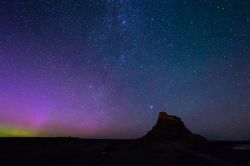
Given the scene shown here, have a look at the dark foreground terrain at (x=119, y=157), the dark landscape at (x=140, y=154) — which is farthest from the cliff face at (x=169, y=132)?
the dark foreground terrain at (x=119, y=157)

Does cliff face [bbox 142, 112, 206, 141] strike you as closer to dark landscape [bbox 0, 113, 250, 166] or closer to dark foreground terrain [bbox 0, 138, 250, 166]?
dark landscape [bbox 0, 113, 250, 166]

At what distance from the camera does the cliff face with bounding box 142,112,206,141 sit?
241 feet

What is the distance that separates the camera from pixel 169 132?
258 feet

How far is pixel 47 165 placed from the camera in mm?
20797

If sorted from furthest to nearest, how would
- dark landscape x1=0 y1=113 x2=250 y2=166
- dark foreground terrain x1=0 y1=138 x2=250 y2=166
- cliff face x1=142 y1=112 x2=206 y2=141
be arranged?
cliff face x1=142 y1=112 x2=206 y2=141
dark landscape x1=0 y1=113 x2=250 y2=166
dark foreground terrain x1=0 y1=138 x2=250 y2=166

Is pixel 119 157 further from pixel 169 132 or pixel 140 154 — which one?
pixel 169 132

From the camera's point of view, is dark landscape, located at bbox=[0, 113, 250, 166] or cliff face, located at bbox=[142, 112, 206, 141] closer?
dark landscape, located at bbox=[0, 113, 250, 166]

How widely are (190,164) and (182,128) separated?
61.9 m

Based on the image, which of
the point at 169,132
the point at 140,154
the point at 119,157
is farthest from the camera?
the point at 169,132

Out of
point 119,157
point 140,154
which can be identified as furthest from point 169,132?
A: point 119,157

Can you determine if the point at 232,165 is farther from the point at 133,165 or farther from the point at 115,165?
the point at 115,165

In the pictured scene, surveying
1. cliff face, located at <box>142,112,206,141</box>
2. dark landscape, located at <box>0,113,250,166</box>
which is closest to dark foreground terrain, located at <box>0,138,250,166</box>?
dark landscape, located at <box>0,113,250,166</box>

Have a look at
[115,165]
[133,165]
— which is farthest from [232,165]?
[115,165]

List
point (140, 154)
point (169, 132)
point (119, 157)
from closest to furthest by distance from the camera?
1. point (119, 157)
2. point (140, 154)
3. point (169, 132)
